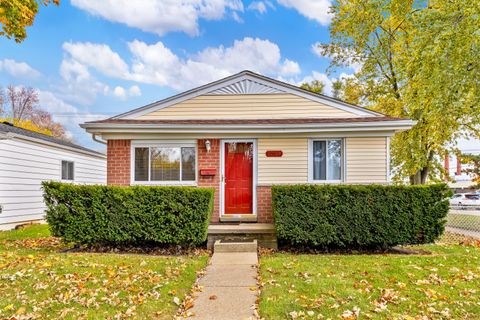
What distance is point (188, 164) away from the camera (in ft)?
28.7

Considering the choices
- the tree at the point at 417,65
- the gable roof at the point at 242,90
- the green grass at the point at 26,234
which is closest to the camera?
the tree at the point at 417,65

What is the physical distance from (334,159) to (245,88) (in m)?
3.29

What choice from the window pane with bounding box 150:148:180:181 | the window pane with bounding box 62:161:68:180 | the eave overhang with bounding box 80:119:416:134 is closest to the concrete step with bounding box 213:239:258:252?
the window pane with bounding box 150:148:180:181

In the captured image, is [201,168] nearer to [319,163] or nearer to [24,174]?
[319,163]

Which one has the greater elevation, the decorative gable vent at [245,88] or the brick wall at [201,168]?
the decorative gable vent at [245,88]

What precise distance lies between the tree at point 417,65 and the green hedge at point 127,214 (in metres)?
5.22

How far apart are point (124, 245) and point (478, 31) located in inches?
322

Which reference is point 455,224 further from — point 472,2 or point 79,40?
point 79,40

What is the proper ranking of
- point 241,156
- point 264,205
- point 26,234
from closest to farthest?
point 264,205, point 241,156, point 26,234

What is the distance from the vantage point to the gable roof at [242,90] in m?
9.29

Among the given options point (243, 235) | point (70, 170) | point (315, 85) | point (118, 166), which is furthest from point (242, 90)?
point (315, 85)

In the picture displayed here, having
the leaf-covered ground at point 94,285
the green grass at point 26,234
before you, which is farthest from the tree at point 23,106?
the leaf-covered ground at point 94,285

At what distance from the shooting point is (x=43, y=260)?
19.1 feet

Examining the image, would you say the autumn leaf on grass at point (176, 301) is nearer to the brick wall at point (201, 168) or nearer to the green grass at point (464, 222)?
the brick wall at point (201, 168)
